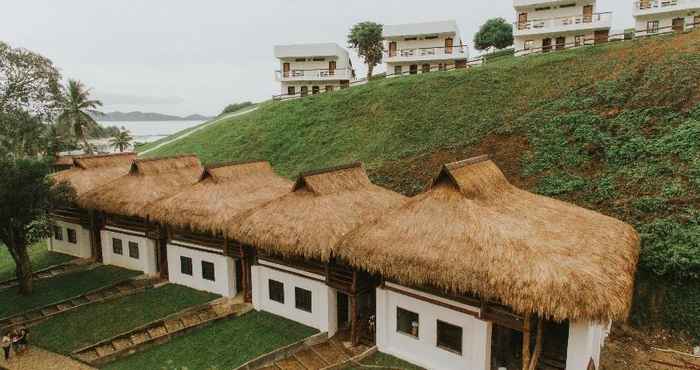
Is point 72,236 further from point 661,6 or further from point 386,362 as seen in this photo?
point 661,6

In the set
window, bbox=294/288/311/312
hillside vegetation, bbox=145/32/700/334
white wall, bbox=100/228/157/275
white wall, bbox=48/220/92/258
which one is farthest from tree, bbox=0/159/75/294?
hillside vegetation, bbox=145/32/700/334

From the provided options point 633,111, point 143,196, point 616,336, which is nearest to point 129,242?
point 143,196

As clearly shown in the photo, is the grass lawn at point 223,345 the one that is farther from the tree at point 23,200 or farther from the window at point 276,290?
the tree at point 23,200

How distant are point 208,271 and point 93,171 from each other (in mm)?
12303

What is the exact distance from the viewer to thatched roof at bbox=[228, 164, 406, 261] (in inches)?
590

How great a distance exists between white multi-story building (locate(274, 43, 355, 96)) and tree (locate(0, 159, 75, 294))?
122ft

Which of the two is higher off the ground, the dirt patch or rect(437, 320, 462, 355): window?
rect(437, 320, 462, 355): window

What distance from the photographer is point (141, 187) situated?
21812mm

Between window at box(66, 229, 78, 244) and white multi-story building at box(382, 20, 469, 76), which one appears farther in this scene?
white multi-story building at box(382, 20, 469, 76)

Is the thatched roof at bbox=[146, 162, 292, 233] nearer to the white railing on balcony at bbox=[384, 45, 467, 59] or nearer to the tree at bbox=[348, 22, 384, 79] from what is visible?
the white railing on balcony at bbox=[384, 45, 467, 59]

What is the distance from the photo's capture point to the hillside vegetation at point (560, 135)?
16.6 metres

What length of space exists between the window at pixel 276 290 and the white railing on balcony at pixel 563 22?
3772 centimetres

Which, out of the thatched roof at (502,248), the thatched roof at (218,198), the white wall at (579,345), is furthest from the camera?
the thatched roof at (218,198)

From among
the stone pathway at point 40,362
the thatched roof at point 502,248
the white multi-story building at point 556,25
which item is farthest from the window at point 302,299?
the white multi-story building at point 556,25
